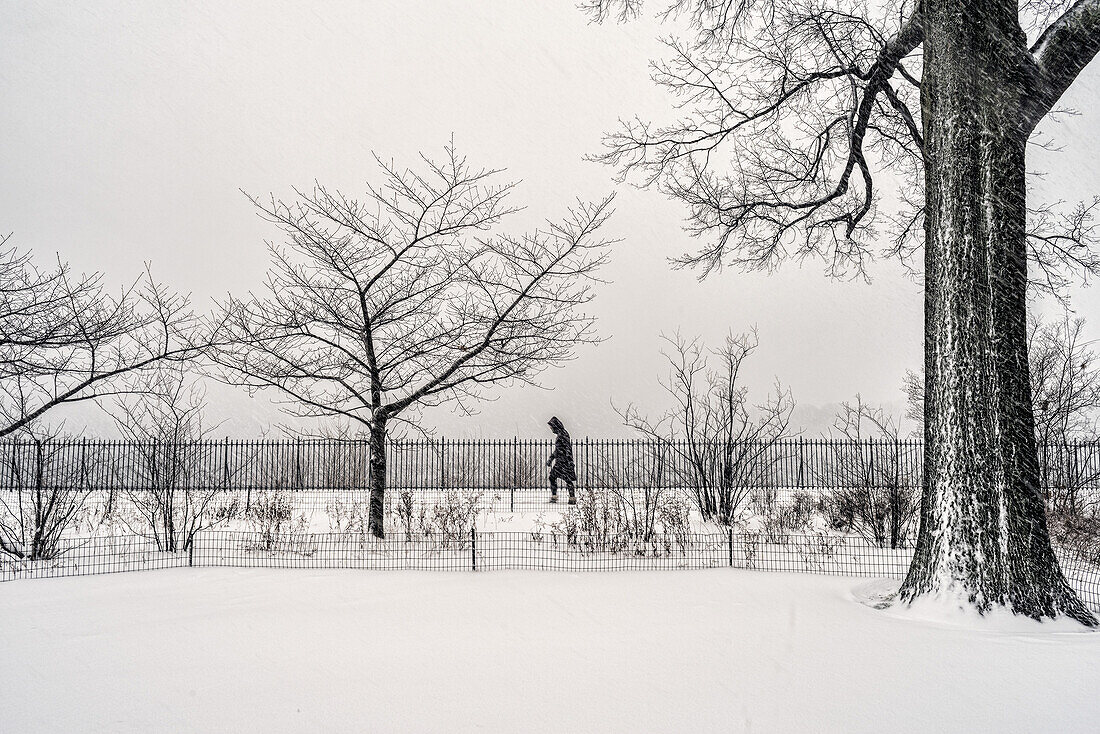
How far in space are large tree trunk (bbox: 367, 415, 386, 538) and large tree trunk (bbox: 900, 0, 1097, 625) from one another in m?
7.30

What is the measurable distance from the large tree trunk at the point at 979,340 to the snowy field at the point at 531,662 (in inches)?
18.3

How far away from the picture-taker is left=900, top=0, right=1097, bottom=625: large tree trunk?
19.7ft

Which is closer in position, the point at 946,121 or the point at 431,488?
the point at 946,121

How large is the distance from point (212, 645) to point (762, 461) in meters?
10.4

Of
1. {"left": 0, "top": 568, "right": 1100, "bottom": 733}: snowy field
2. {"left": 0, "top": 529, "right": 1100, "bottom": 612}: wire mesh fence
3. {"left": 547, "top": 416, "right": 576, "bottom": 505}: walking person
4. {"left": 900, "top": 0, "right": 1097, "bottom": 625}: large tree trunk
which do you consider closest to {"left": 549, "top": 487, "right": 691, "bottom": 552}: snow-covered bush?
{"left": 0, "top": 529, "right": 1100, "bottom": 612}: wire mesh fence

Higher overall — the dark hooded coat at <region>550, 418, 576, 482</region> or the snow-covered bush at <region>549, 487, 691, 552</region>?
the dark hooded coat at <region>550, 418, 576, 482</region>

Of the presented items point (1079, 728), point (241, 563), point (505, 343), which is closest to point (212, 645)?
point (241, 563)

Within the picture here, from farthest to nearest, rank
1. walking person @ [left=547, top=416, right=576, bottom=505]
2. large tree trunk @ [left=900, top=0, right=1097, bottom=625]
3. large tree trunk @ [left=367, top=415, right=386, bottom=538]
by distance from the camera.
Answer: walking person @ [left=547, top=416, right=576, bottom=505] → large tree trunk @ [left=367, top=415, right=386, bottom=538] → large tree trunk @ [left=900, top=0, right=1097, bottom=625]

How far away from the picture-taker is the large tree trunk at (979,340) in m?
6.00

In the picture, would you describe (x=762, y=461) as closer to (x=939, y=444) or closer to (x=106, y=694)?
(x=939, y=444)

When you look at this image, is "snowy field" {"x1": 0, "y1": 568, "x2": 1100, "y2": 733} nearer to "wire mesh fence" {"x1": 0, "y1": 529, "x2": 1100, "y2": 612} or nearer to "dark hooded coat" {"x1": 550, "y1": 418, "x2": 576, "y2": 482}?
"wire mesh fence" {"x1": 0, "y1": 529, "x2": 1100, "y2": 612}

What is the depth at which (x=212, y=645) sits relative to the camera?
16.8 feet

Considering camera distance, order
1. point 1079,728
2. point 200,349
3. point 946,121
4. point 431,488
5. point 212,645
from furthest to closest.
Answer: point 431,488 < point 200,349 < point 946,121 < point 212,645 < point 1079,728

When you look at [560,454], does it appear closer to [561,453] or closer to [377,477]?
[561,453]
